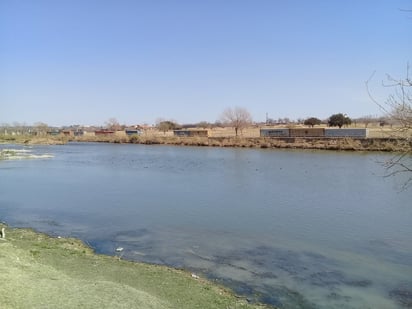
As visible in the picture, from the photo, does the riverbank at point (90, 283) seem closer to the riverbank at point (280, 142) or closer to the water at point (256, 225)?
the water at point (256, 225)

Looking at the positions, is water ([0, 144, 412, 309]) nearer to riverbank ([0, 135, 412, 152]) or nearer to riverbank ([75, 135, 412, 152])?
riverbank ([0, 135, 412, 152])

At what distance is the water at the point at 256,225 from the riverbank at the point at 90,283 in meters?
0.96

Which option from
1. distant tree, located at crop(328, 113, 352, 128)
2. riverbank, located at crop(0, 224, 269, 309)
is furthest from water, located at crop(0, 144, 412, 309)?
distant tree, located at crop(328, 113, 352, 128)

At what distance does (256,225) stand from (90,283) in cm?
837

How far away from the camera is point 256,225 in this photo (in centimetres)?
1536

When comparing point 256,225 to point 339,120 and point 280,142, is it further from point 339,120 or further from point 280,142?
point 339,120

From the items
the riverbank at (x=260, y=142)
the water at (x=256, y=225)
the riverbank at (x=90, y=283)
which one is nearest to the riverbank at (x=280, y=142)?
the riverbank at (x=260, y=142)

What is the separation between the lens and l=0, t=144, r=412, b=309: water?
32.3 ft

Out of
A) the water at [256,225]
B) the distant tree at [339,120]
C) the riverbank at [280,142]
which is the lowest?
the water at [256,225]

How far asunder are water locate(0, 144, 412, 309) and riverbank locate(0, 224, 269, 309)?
96 cm

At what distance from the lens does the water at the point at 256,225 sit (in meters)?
9.85

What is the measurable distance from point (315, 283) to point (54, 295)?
5.77 metres

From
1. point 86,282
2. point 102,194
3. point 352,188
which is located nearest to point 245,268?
point 86,282

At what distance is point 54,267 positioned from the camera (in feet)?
30.0
